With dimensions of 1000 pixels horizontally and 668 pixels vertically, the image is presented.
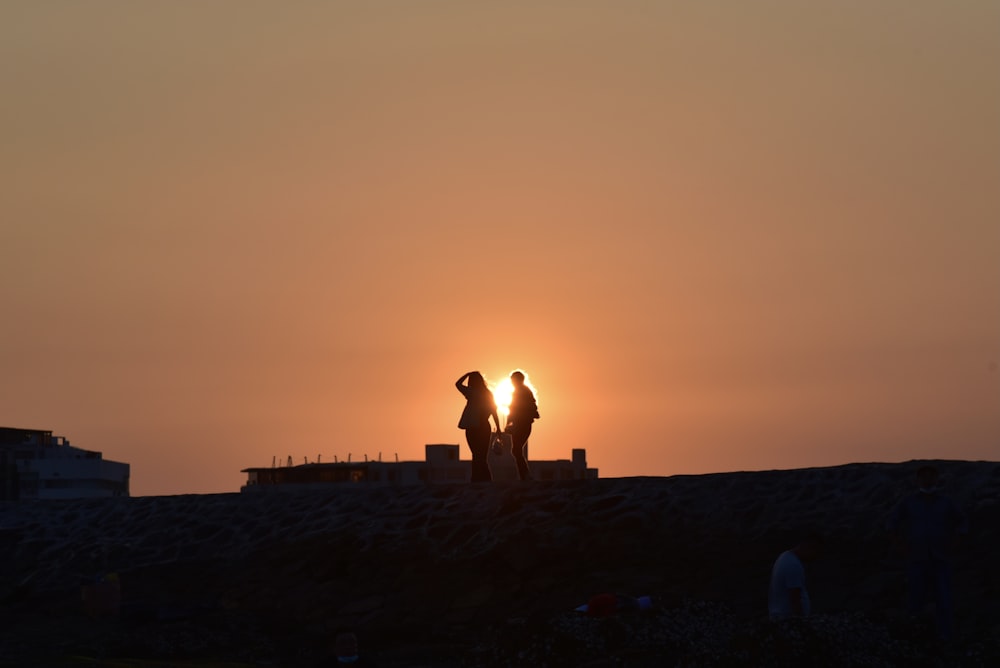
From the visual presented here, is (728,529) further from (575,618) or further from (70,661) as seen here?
(70,661)

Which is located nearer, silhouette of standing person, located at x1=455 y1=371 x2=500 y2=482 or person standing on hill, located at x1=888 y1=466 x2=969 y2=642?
person standing on hill, located at x1=888 y1=466 x2=969 y2=642

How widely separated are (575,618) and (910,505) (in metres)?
4.54

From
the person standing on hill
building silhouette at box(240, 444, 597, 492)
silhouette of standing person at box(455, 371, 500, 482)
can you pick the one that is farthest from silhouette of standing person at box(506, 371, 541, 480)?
building silhouette at box(240, 444, 597, 492)

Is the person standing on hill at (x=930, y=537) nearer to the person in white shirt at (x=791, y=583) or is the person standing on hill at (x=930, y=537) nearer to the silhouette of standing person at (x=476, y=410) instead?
the person in white shirt at (x=791, y=583)

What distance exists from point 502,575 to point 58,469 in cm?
11723

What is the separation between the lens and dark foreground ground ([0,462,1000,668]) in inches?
802

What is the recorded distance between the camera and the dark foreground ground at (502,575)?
2038 cm

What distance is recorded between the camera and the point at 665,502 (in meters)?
25.9

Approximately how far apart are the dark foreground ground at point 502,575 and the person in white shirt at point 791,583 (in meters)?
0.49

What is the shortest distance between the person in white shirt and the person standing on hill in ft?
6.27

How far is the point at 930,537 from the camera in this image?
18.9 meters

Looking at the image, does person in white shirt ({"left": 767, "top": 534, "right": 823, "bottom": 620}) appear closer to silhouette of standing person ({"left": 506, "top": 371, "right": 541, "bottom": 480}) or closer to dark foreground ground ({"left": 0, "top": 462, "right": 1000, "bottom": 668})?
dark foreground ground ({"left": 0, "top": 462, "right": 1000, "bottom": 668})

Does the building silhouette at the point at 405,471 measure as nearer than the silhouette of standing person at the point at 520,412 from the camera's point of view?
No

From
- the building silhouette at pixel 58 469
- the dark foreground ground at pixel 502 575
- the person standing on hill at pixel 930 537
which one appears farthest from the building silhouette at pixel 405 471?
the person standing on hill at pixel 930 537
